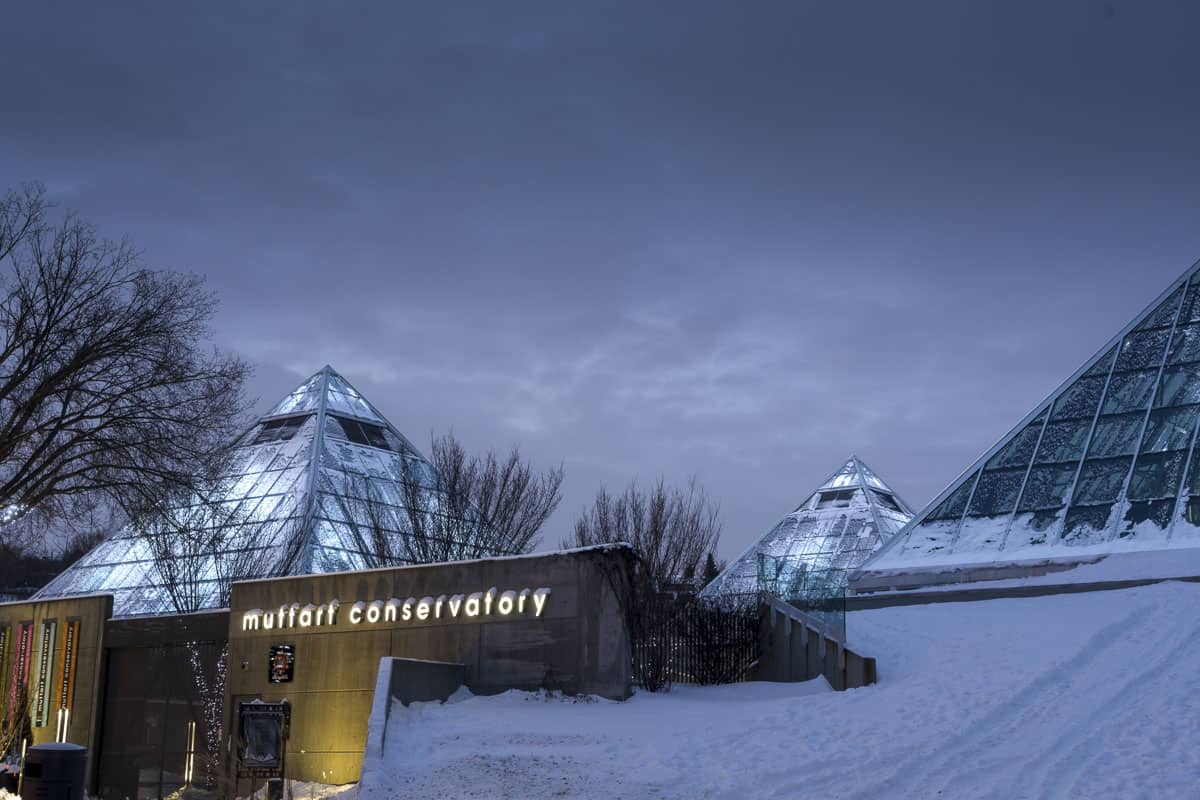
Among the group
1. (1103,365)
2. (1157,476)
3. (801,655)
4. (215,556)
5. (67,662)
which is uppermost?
(1103,365)

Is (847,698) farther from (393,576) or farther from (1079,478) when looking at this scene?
(1079,478)

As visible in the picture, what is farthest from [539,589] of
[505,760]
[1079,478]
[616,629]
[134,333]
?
[1079,478]

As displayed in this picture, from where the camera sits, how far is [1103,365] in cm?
3344

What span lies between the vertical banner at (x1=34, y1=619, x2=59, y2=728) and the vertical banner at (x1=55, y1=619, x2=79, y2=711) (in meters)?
0.36

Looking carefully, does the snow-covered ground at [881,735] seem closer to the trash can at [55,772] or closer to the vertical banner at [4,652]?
the trash can at [55,772]

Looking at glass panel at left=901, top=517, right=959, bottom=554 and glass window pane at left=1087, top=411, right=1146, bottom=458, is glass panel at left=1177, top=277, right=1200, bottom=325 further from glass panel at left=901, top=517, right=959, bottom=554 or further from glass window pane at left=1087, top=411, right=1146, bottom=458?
glass panel at left=901, top=517, right=959, bottom=554

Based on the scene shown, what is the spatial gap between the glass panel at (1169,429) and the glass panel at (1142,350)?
2.09 m

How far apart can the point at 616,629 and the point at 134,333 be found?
9.56 metres

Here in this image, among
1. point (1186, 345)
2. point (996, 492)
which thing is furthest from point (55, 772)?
point (1186, 345)

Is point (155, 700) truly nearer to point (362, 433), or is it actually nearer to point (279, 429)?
point (362, 433)

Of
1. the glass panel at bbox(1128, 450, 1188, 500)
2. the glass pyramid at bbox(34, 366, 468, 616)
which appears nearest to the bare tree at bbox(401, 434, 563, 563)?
the glass pyramid at bbox(34, 366, 468, 616)

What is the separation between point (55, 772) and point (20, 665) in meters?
18.0

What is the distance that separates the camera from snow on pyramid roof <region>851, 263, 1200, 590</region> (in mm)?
28594

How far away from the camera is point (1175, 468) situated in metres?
29.1
